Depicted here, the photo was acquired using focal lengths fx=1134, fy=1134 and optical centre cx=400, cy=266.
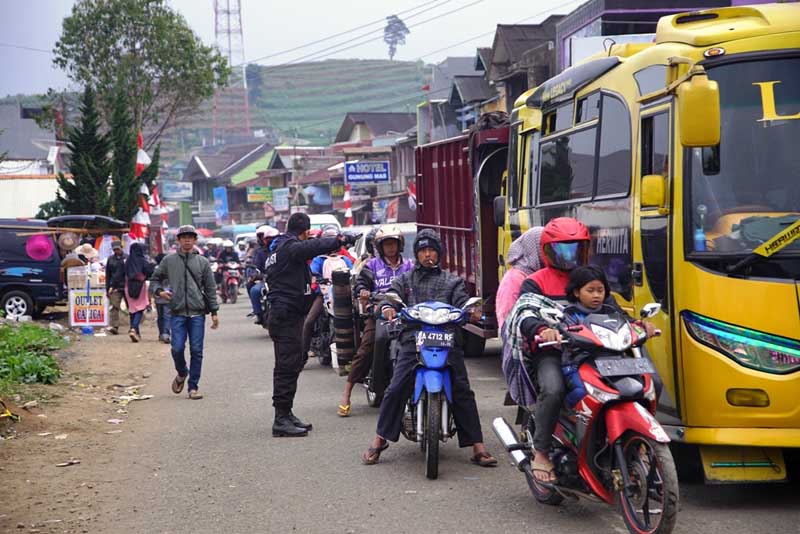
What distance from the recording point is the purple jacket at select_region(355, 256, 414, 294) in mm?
10203

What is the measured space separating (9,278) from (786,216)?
67.5 ft

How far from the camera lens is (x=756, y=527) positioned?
20.7ft

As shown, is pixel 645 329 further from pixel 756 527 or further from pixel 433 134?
pixel 433 134

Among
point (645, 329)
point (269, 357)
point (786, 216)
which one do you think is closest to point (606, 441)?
point (645, 329)

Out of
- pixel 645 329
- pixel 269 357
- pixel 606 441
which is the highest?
pixel 645 329

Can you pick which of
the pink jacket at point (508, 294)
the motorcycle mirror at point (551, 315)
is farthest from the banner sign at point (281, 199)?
the motorcycle mirror at point (551, 315)

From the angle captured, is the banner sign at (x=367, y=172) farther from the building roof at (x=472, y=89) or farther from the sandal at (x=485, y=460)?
the sandal at (x=485, y=460)

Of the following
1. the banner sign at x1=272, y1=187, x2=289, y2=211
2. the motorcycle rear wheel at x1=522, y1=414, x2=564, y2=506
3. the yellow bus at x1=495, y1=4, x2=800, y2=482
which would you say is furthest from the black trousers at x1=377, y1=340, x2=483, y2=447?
the banner sign at x1=272, y1=187, x2=289, y2=211

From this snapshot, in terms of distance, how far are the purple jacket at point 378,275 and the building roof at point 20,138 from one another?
6314 cm

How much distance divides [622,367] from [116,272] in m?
17.0

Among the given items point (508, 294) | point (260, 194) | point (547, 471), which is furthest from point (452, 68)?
point (547, 471)

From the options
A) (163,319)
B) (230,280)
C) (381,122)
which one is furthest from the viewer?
(381,122)

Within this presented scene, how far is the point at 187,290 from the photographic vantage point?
12.8m

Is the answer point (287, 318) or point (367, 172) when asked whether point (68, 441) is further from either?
point (367, 172)
